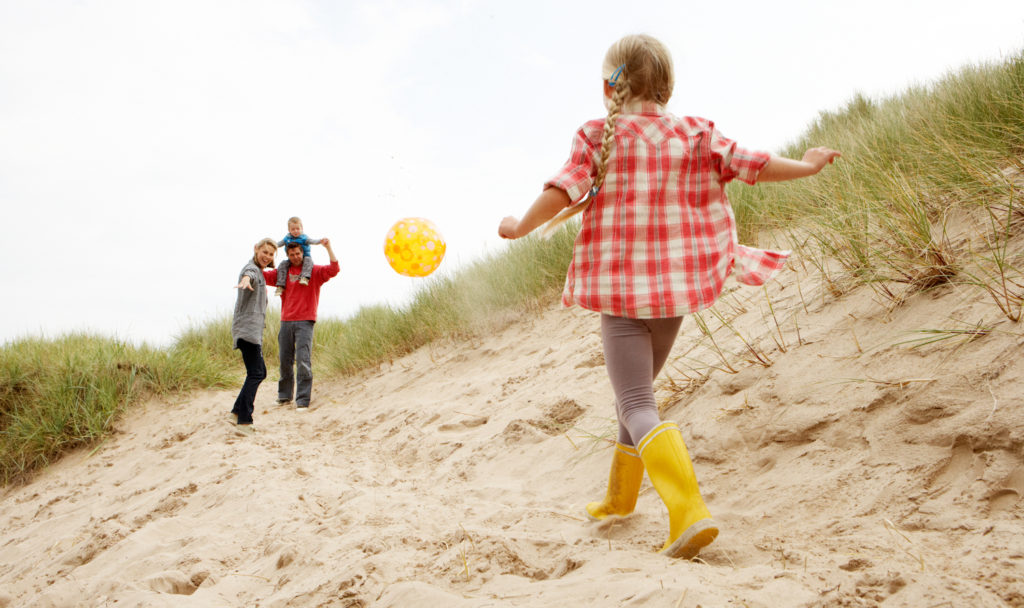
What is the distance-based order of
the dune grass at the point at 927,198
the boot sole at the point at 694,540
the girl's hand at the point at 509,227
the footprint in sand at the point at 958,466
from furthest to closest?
the dune grass at the point at 927,198
the girl's hand at the point at 509,227
the footprint in sand at the point at 958,466
the boot sole at the point at 694,540

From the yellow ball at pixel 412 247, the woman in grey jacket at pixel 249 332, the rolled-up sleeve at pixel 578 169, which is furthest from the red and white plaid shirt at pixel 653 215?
the woman in grey jacket at pixel 249 332

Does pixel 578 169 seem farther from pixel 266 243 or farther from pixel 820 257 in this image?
pixel 266 243

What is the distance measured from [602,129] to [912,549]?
4.96ft

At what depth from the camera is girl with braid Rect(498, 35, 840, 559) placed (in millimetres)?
→ 2090

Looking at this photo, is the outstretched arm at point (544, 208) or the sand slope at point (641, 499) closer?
the sand slope at point (641, 499)

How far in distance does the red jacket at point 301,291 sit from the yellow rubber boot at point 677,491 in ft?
17.9

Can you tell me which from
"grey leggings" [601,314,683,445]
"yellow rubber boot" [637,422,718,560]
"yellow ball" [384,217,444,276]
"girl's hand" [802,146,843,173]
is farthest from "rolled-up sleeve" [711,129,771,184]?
"yellow ball" [384,217,444,276]

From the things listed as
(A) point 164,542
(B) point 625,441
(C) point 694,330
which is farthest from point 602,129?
(A) point 164,542

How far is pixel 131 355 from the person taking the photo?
23.7 ft

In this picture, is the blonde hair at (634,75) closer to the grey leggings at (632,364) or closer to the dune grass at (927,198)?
the grey leggings at (632,364)

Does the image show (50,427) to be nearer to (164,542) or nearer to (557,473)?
(164,542)

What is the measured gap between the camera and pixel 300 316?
6.92m

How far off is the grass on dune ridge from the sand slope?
0.24 m

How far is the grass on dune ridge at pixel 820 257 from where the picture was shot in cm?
300
